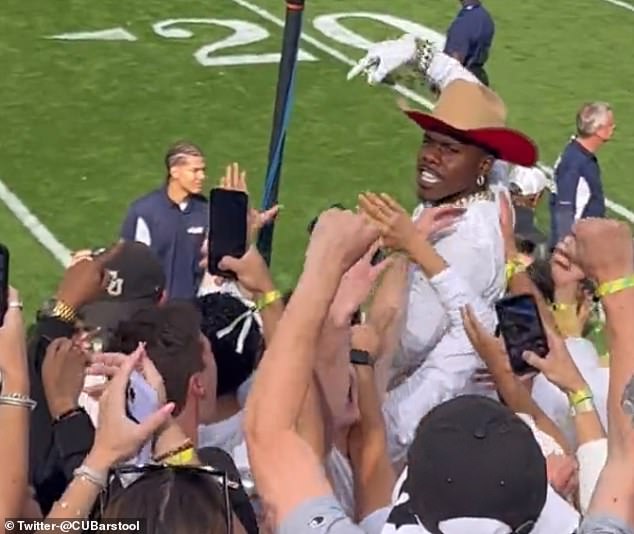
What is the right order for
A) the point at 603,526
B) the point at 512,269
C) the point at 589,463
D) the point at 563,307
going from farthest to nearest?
1. the point at 512,269
2. the point at 563,307
3. the point at 589,463
4. the point at 603,526

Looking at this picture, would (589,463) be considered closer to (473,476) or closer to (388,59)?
(473,476)

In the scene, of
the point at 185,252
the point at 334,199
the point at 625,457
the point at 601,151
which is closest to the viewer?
the point at 625,457

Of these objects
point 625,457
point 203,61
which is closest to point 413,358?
point 625,457

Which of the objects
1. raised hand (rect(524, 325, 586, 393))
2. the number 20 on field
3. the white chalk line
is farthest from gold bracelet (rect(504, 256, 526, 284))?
the number 20 on field

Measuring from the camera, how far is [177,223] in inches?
328

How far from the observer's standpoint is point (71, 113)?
12562 mm

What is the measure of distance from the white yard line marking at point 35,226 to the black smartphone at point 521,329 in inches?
230

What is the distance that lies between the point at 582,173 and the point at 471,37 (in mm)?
2650

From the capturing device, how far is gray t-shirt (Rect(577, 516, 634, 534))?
298 centimetres

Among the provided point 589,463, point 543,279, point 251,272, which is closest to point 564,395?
point 543,279

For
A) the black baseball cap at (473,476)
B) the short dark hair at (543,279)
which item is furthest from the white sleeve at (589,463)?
the short dark hair at (543,279)

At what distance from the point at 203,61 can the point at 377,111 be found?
1909mm

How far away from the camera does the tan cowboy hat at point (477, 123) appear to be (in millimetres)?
5320

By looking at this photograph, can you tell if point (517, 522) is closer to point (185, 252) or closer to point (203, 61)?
point (185, 252)
